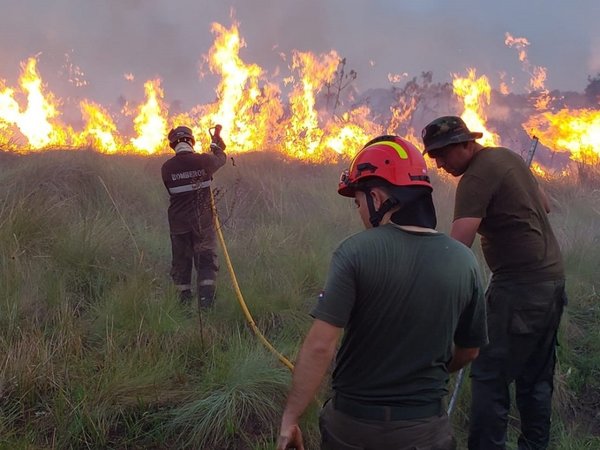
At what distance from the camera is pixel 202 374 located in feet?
11.5

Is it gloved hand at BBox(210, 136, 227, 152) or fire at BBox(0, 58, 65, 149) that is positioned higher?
fire at BBox(0, 58, 65, 149)

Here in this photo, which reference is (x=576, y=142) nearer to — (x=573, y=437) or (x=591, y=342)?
(x=591, y=342)

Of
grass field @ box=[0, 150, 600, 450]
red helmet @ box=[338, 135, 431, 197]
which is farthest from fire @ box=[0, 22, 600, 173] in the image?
red helmet @ box=[338, 135, 431, 197]

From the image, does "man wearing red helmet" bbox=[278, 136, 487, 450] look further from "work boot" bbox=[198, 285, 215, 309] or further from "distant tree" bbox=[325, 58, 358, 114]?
"distant tree" bbox=[325, 58, 358, 114]

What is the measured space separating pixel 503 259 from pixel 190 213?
335cm

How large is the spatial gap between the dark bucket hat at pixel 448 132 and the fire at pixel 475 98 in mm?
10567

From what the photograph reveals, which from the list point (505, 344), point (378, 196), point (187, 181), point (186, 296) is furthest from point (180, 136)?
point (378, 196)

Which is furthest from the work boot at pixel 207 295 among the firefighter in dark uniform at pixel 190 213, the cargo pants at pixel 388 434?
the cargo pants at pixel 388 434

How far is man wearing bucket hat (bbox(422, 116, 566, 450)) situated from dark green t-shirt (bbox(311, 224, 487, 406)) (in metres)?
1.11

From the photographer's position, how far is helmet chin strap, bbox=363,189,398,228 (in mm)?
1774

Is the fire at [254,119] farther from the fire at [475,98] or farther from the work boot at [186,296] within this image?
the work boot at [186,296]

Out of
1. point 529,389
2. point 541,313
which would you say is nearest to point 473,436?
point 529,389

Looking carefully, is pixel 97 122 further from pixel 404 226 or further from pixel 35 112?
pixel 404 226

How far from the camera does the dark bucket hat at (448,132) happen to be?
285cm
